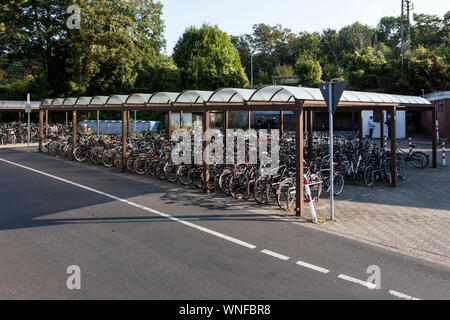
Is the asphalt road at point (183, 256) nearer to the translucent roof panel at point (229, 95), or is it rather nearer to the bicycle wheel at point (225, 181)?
the bicycle wheel at point (225, 181)

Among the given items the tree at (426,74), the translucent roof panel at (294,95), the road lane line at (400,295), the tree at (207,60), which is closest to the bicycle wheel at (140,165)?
the translucent roof panel at (294,95)

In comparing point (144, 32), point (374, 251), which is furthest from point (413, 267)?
point (144, 32)

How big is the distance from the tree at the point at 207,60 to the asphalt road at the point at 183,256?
31.8 metres

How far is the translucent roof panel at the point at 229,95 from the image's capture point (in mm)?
10562

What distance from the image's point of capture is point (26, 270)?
4.84m

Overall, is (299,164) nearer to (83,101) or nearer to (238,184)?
(238,184)

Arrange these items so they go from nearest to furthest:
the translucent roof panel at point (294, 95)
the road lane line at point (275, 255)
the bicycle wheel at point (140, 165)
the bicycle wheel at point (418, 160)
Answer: the road lane line at point (275, 255) < the translucent roof panel at point (294, 95) < the bicycle wheel at point (140, 165) < the bicycle wheel at point (418, 160)

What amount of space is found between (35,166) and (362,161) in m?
10.8

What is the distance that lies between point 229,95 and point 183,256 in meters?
6.42

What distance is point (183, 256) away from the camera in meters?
5.35

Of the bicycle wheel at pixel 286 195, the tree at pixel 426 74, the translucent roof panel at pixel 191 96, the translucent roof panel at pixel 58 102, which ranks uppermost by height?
the tree at pixel 426 74

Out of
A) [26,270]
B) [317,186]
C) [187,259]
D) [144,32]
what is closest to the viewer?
[26,270]
